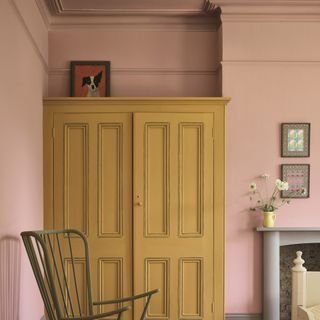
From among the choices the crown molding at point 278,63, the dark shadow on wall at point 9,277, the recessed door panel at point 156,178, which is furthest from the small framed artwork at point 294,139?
the dark shadow on wall at point 9,277

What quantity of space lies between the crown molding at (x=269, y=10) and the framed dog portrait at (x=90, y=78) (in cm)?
113

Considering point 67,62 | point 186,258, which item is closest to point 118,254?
point 186,258

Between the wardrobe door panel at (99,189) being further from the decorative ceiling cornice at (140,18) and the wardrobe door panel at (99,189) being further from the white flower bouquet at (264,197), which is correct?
the white flower bouquet at (264,197)

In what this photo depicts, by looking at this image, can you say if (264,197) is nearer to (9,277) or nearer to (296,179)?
(296,179)

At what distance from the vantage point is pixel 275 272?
160 inches

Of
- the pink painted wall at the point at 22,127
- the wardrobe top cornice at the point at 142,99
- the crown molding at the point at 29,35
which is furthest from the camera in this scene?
the wardrobe top cornice at the point at 142,99

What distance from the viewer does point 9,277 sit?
2725 mm

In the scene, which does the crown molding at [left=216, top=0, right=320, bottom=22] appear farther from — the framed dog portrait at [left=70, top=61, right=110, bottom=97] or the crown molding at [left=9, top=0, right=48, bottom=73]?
the crown molding at [left=9, top=0, right=48, bottom=73]

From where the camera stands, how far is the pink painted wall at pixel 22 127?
2693 mm

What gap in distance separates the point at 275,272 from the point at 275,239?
27 centimetres

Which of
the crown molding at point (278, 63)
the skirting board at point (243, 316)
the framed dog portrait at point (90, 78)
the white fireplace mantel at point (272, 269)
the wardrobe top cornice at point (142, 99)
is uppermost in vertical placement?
the crown molding at point (278, 63)

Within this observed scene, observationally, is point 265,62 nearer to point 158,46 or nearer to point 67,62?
point 158,46

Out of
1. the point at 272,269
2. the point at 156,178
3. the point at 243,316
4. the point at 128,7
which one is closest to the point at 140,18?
the point at 128,7

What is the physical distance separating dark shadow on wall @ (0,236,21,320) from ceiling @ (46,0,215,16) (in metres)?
2.12
